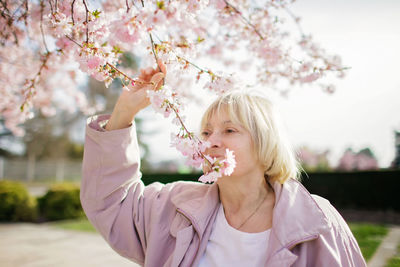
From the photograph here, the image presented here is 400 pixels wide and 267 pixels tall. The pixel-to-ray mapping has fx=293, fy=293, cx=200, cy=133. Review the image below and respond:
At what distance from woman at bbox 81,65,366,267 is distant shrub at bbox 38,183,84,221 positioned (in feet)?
23.1

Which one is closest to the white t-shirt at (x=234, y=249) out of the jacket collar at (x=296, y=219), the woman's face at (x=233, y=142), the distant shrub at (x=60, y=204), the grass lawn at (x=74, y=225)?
the jacket collar at (x=296, y=219)

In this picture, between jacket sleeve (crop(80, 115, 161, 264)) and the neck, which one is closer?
jacket sleeve (crop(80, 115, 161, 264))

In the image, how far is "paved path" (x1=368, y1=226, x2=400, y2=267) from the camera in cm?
340

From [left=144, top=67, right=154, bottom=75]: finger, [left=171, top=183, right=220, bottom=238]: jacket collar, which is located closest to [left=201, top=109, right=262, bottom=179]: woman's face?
[left=171, top=183, right=220, bottom=238]: jacket collar

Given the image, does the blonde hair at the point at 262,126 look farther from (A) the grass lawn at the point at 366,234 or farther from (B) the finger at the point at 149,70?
(A) the grass lawn at the point at 366,234

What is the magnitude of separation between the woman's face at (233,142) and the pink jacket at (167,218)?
0.69 feet

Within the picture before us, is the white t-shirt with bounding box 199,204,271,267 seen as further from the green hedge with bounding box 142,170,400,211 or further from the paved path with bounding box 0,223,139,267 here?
the green hedge with bounding box 142,170,400,211

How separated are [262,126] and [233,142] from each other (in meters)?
0.18

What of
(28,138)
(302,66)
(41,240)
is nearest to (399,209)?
(302,66)

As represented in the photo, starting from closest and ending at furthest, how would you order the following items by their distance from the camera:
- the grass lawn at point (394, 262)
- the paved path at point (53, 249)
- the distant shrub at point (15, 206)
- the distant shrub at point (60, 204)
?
1. the grass lawn at point (394, 262)
2. the paved path at point (53, 249)
3. the distant shrub at point (15, 206)
4. the distant shrub at point (60, 204)

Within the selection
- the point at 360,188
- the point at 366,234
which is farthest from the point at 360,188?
the point at 366,234

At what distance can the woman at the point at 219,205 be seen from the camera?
1275 millimetres

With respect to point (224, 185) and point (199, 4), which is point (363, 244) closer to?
point (224, 185)

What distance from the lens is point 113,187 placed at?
1390mm
